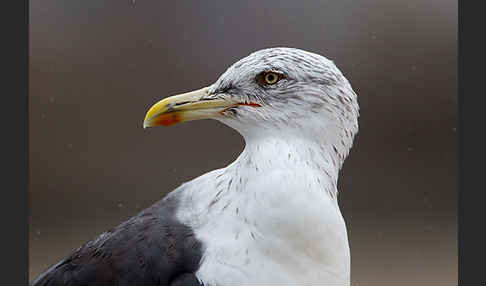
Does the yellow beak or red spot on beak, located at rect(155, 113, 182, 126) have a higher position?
the yellow beak

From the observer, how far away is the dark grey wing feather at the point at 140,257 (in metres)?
1.42

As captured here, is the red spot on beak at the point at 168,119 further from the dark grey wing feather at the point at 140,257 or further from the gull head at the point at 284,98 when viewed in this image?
the dark grey wing feather at the point at 140,257

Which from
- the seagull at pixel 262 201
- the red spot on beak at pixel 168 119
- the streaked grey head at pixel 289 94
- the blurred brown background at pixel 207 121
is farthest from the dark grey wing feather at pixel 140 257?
the blurred brown background at pixel 207 121

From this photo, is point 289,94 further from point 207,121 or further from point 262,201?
point 207,121

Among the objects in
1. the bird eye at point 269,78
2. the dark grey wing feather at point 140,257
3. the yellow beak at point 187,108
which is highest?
the bird eye at point 269,78

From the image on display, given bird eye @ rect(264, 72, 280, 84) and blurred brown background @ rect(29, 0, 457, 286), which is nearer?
bird eye @ rect(264, 72, 280, 84)

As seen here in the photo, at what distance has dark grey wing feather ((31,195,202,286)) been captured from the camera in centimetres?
142

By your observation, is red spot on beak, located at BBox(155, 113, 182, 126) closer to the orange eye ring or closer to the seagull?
the seagull

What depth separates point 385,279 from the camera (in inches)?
109

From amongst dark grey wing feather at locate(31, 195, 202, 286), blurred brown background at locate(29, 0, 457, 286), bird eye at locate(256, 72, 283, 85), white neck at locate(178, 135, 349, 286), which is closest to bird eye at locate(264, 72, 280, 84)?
bird eye at locate(256, 72, 283, 85)

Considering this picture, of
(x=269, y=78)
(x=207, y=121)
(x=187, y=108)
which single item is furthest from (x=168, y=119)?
(x=207, y=121)

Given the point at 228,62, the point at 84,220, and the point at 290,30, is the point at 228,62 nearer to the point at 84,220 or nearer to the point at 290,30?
the point at 290,30

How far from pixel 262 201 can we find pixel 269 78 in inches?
10.3

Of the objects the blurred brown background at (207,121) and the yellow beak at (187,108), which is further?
the blurred brown background at (207,121)
